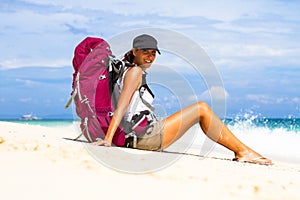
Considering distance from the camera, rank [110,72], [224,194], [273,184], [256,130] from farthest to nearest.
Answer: [256,130] → [110,72] → [273,184] → [224,194]

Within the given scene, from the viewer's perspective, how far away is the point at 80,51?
5500 mm

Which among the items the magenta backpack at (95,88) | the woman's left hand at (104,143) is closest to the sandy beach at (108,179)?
the woman's left hand at (104,143)

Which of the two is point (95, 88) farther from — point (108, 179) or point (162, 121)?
point (108, 179)

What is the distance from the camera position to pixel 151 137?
5.65 metres

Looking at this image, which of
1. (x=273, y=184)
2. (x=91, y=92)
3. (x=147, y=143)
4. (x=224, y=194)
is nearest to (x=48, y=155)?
(x=91, y=92)

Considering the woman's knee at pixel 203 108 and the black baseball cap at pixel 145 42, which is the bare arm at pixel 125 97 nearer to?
the black baseball cap at pixel 145 42

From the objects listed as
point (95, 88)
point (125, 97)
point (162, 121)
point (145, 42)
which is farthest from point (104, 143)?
point (145, 42)

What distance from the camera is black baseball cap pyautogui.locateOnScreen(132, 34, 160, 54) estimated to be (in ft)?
18.1

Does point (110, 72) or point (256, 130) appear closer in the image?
point (110, 72)

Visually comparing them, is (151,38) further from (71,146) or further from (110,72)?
(71,146)

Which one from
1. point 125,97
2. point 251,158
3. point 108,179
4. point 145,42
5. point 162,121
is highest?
point 145,42

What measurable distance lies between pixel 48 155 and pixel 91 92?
93 cm

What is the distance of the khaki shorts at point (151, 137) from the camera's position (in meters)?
5.60

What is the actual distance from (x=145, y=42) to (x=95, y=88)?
748 millimetres
